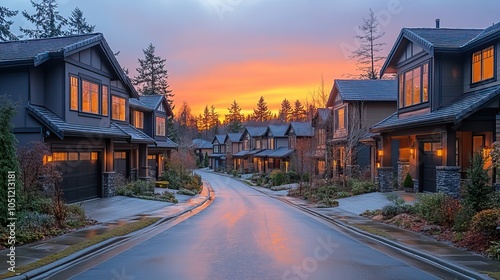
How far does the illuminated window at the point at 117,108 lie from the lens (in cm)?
2815

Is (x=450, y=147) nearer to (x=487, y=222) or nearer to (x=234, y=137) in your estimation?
(x=487, y=222)

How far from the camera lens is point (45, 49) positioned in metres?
20.5

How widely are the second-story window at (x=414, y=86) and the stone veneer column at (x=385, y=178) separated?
3.96m

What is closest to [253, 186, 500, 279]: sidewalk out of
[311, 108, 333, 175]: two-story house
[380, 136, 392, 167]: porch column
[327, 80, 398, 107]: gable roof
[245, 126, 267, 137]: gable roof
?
[380, 136, 392, 167]: porch column

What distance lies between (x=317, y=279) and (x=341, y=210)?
1386 centimetres

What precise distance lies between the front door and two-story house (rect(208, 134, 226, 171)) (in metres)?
64.8

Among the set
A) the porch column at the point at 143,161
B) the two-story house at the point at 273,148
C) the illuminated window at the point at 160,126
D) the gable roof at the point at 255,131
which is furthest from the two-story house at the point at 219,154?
the porch column at the point at 143,161

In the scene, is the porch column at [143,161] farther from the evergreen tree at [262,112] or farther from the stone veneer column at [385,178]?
the evergreen tree at [262,112]

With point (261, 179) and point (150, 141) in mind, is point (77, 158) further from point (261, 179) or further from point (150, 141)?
point (261, 179)

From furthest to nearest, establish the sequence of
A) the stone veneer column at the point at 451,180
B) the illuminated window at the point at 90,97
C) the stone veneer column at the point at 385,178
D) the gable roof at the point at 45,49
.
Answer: the stone veneer column at the point at 385,178 → the illuminated window at the point at 90,97 → the gable roof at the point at 45,49 → the stone veneer column at the point at 451,180

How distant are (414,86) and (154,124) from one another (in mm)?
24371

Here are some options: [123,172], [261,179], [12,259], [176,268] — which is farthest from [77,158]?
[261,179]

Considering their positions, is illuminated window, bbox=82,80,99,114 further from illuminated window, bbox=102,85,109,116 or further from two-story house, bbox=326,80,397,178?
two-story house, bbox=326,80,397,178

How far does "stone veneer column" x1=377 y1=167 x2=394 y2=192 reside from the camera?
25.6m
